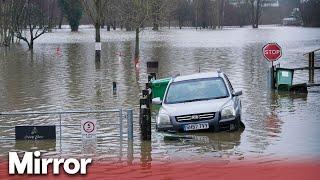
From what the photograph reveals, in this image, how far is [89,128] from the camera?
13844 millimetres

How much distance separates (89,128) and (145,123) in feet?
4.04

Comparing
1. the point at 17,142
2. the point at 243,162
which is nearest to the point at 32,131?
the point at 17,142

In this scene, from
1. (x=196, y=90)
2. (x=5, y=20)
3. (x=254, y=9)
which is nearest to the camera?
(x=196, y=90)

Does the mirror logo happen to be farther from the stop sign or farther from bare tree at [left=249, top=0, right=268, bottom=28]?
bare tree at [left=249, top=0, right=268, bottom=28]

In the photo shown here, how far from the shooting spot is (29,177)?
34.6 ft

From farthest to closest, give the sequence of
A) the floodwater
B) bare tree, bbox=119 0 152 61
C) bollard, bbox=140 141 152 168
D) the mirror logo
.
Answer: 1. bare tree, bbox=119 0 152 61
2. the floodwater
3. bollard, bbox=140 141 152 168
4. the mirror logo

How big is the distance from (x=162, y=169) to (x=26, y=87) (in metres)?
16.5

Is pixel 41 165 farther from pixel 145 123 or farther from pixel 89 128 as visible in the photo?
pixel 145 123

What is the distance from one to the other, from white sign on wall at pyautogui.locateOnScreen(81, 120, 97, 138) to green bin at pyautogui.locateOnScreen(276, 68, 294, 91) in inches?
427

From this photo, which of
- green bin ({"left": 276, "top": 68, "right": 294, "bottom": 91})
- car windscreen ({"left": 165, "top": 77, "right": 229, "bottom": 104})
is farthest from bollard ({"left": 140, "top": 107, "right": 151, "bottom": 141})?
green bin ({"left": 276, "top": 68, "right": 294, "bottom": 91})

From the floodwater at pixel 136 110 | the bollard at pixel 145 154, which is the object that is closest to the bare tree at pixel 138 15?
the floodwater at pixel 136 110

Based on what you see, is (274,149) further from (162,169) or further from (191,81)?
(191,81)

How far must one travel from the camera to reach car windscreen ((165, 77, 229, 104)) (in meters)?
15.3

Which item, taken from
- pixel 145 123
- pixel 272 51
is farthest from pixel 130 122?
pixel 272 51
